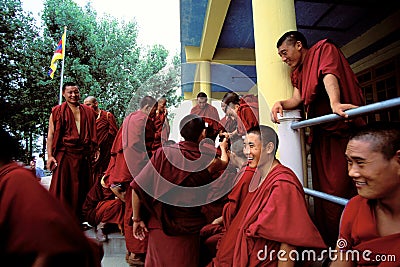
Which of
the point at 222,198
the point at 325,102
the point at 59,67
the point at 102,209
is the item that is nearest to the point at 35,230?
the point at 325,102

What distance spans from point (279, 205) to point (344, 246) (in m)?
0.39

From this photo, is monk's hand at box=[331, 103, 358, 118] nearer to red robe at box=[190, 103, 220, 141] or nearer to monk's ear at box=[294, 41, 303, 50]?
monk's ear at box=[294, 41, 303, 50]

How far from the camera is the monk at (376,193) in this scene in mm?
1096

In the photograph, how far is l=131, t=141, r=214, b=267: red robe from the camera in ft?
7.28

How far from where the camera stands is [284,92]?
2398 millimetres

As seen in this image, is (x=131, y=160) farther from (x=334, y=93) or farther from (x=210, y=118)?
(x=334, y=93)

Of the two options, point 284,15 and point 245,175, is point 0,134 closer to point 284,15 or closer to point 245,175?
point 245,175

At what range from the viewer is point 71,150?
12.5 ft

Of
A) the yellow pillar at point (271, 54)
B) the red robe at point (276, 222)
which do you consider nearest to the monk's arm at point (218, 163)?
the yellow pillar at point (271, 54)

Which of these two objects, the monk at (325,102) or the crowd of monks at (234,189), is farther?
the monk at (325,102)

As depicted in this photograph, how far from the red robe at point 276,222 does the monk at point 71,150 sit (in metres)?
2.82

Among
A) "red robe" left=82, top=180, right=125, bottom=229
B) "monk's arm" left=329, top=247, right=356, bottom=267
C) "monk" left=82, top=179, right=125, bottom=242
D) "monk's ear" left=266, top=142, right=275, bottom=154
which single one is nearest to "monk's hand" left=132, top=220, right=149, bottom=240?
"monk" left=82, top=179, right=125, bottom=242

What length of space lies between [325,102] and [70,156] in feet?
10.7

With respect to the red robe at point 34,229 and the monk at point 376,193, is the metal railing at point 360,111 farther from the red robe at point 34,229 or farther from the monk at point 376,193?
the red robe at point 34,229
